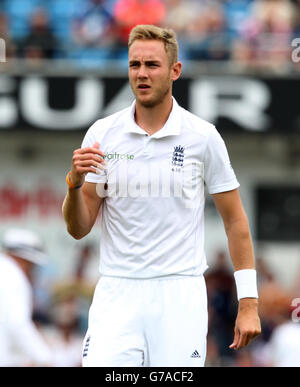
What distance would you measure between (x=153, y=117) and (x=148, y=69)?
0.29 meters

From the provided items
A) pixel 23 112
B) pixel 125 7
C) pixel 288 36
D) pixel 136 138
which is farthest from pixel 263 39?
pixel 136 138

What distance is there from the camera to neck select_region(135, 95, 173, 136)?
5.03 meters

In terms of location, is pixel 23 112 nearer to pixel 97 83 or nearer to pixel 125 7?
pixel 97 83

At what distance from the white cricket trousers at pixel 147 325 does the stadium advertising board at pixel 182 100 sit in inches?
306

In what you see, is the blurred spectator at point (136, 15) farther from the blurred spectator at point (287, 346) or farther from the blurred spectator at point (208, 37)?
the blurred spectator at point (287, 346)

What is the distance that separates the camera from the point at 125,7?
13.3m

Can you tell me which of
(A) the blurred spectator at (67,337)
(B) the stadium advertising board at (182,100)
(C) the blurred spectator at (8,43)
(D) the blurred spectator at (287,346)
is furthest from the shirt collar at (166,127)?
(C) the blurred spectator at (8,43)

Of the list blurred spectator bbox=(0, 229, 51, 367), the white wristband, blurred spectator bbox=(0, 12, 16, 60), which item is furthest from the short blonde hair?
blurred spectator bbox=(0, 12, 16, 60)

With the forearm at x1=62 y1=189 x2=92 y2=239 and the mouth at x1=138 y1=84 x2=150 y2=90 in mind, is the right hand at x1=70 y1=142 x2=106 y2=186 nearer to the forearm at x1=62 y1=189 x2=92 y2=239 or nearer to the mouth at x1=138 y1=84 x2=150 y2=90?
the forearm at x1=62 y1=189 x2=92 y2=239

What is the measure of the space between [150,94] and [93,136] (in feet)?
1.27

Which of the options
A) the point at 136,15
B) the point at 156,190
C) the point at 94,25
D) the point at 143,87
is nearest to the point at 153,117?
the point at 143,87

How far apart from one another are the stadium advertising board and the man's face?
760 centimetres

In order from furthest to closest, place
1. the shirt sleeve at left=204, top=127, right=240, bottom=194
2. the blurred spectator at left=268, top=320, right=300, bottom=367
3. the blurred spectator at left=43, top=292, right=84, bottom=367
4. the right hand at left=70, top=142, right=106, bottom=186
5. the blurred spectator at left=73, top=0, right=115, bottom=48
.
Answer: the blurred spectator at left=73, top=0, right=115, bottom=48 < the blurred spectator at left=43, top=292, right=84, bottom=367 < the blurred spectator at left=268, top=320, right=300, bottom=367 < the shirt sleeve at left=204, top=127, right=240, bottom=194 < the right hand at left=70, top=142, right=106, bottom=186

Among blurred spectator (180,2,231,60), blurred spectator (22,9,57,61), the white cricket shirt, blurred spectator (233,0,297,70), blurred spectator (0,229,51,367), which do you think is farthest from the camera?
blurred spectator (22,9,57,61)
